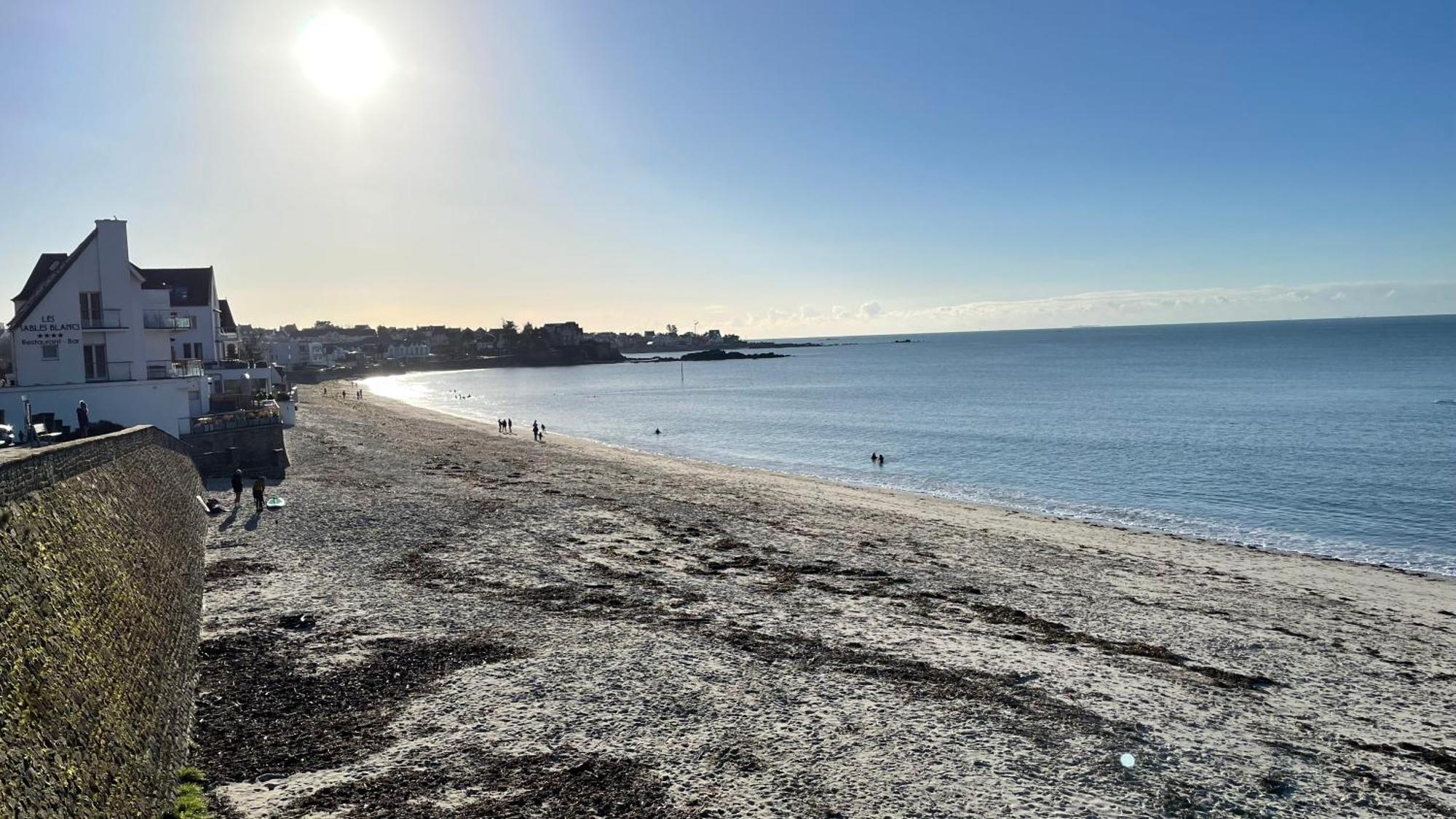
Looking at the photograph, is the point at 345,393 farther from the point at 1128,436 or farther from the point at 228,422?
the point at 1128,436

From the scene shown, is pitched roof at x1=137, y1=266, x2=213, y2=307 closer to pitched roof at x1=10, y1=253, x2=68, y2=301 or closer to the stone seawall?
pitched roof at x1=10, y1=253, x2=68, y2=301

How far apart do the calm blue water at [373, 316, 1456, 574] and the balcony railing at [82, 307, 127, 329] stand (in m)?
31.8

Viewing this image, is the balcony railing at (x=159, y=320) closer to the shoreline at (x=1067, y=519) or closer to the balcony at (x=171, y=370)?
the balcony at (x=171, y=370)

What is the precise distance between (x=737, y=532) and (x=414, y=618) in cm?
1230

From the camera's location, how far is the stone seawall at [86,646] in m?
7.08

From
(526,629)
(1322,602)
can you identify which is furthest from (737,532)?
(1322,602)

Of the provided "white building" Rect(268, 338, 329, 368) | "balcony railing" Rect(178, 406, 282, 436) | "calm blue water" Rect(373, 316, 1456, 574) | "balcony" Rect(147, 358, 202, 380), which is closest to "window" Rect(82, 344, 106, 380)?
"balcony" Rect(147, 358, 202, 380)

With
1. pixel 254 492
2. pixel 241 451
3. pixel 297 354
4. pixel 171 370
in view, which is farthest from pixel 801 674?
pixel 297 354

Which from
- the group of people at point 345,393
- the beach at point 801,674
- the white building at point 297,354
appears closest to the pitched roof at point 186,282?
the beach at point 801,674

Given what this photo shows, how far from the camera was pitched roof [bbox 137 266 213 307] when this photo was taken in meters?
52.5

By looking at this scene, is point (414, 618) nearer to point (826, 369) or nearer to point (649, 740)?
point (649, 740)

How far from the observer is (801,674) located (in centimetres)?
1488

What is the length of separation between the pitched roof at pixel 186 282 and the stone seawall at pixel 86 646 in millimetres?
43765

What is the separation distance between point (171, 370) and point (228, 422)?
458 cm
